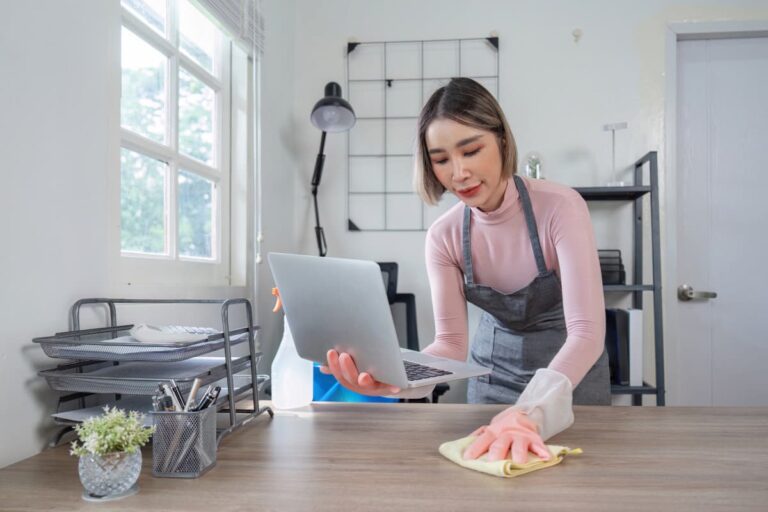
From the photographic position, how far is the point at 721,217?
2504 mm

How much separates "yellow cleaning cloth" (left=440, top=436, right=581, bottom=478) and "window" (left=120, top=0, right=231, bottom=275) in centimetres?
89

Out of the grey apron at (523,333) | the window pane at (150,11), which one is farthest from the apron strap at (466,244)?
the window pane at (150,11)

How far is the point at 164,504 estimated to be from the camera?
2.20 feet

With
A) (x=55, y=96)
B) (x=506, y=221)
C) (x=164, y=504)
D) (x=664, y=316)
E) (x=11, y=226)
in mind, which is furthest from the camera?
(x=664, y=316)

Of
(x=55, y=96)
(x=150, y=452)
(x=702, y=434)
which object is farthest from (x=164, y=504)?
(x=702, y=434)

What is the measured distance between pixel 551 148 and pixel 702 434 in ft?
5.50

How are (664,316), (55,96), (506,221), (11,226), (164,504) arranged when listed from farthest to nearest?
(664,316) → (506,221) → (55,96) → (11,226) → (164,504)

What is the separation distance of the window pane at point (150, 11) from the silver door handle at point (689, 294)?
218cm

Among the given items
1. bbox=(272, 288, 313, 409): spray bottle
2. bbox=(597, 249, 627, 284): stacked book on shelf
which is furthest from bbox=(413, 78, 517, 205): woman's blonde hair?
bbox=(597, 249, 627, 284): stacked book on shelf

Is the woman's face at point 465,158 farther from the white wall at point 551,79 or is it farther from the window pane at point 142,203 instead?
the white wall at point 551,79

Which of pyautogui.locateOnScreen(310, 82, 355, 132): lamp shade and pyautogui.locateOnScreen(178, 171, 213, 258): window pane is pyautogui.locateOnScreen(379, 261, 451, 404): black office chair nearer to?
pyautogui.locateOnScreen(310, 82, 355, 132): lamp shade

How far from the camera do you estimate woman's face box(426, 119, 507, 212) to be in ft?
3.82

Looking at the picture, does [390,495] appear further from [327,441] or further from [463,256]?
[463,256]

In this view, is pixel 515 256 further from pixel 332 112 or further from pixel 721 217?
pixel 721 217
